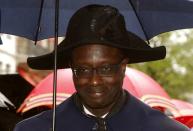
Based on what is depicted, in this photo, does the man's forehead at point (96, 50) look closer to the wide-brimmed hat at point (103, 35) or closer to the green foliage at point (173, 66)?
the wide-brimmed hat at point (103, 35)

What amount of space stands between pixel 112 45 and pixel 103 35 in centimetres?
9

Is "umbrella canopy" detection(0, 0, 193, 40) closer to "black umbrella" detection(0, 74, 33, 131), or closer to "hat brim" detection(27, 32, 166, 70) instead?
"hat brim" detection(27, 32, 166, 70)

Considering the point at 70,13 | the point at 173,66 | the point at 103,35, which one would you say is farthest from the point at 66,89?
the point at 173,66

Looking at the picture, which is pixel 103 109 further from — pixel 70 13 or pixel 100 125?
pixel 70 13

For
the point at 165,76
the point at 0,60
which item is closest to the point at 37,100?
the point at 165,76

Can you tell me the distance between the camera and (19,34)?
14.8 feet

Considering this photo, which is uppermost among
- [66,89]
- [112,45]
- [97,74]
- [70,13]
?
[112,45]

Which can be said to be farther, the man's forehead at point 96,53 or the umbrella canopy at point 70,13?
the umbrella canopy at point 70,13

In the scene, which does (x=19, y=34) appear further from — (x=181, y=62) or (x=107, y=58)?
(x=181, y=62)

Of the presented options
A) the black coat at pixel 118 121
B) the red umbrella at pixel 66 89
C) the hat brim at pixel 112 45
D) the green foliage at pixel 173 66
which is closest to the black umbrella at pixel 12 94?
the red umbrella at pixel 66 89

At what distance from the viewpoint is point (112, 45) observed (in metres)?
3.46

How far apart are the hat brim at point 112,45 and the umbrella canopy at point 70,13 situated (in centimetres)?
47

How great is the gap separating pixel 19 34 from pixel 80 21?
3.22ft

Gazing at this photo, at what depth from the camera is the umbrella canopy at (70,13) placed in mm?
4207
